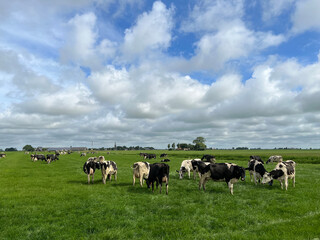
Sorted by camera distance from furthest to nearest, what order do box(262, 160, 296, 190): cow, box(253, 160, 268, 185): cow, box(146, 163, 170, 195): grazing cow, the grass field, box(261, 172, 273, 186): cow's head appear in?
1. box(253, 160, 268, 185): cow
2. box(261, 172, 273, 186): cow's head
3. box(262, 160, 296, 190): cow
4. box(146, 163, 170, 195): grazing cow
5. the grass field

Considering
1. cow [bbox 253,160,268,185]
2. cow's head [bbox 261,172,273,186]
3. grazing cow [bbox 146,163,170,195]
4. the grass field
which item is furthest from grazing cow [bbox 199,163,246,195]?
cow [bbox 253,160,268,185]

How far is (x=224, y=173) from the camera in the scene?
1459cm

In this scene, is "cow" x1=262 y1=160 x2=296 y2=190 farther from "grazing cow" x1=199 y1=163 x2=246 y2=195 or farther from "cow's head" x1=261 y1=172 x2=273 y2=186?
"grazing cow" x1=199 y1=163 x2=246 y2=195

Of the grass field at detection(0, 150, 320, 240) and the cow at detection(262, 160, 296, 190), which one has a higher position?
the cow at detection(262, 160, 296, 190)

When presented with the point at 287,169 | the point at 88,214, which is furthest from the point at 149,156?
the point at 88,214

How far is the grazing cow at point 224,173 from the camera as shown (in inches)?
564

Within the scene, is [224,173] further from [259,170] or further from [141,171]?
[141,171]

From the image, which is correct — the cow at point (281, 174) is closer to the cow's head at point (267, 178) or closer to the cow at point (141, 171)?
the cow's head at point (267, 178)

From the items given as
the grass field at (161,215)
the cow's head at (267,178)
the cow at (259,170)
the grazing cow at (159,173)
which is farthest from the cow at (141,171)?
the cow's head at (267,178)

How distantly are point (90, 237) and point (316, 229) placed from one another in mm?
8161

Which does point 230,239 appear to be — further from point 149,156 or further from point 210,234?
point 149,156

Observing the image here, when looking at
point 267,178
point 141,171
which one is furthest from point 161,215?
point 267,178

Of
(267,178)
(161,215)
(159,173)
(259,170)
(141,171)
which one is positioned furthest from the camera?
(259,170)

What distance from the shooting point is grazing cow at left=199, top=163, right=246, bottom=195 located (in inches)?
564
